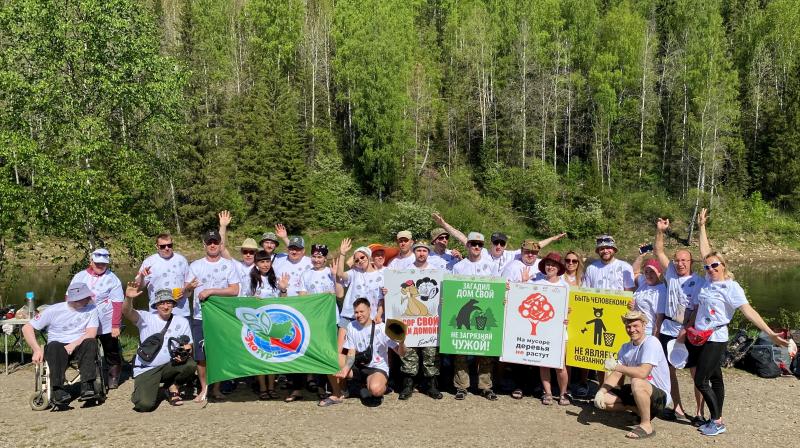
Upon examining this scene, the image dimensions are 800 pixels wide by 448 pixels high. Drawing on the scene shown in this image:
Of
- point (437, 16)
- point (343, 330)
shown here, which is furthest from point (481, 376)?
point (437, 16)

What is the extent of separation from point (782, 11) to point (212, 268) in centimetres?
5719

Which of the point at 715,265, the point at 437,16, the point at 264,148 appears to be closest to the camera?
the point at 715,265

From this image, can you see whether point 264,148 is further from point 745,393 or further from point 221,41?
point 745,393

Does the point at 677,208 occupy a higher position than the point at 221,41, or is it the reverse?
the point at 221,41

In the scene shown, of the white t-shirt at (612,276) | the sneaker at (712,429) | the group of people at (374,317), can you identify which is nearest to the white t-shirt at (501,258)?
the group of people at (374,317)

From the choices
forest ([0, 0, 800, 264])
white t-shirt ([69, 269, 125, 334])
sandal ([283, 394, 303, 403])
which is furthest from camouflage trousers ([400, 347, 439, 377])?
forest ([0, 0, 800, 264])

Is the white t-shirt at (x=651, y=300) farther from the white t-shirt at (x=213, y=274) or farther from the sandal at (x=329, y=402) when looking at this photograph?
the white t-shirt at (x=213, y=274)

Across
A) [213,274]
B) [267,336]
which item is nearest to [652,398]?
[267,336]

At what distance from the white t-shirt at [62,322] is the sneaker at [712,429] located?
823 cm

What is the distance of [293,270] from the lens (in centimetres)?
923

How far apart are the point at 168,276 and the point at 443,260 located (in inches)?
162

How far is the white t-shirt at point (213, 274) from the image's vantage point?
28.7ft

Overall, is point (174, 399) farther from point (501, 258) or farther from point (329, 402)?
point (501, 258)

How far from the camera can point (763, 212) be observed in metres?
43.6
